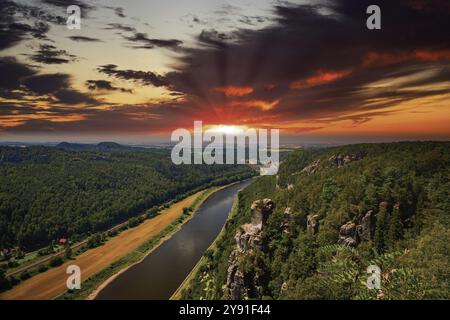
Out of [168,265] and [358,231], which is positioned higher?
[358,231]

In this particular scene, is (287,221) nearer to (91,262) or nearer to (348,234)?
(348,234)

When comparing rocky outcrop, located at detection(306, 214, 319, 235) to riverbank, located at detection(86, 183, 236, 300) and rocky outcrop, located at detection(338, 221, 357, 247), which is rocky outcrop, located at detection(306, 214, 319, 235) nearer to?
rocky outcrop, located at detection(338, 221, 357, 247)

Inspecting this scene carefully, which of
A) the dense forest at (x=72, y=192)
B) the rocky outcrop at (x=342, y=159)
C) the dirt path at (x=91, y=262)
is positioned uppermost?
the rocky outcrop at (x=342, y=159)

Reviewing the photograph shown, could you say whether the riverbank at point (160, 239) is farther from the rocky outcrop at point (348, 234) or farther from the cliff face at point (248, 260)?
the rocky outcrop at point (348, 234)

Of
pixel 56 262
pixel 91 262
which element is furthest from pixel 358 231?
pixel 56 262

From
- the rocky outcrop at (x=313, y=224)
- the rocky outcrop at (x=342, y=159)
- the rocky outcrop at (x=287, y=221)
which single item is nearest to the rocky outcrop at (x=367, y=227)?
the rocky outcrop at (x=313, y=224)
